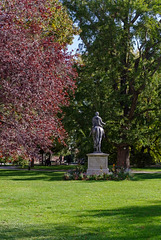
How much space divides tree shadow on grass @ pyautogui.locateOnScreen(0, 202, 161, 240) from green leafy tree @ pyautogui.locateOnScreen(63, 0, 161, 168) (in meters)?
15.6

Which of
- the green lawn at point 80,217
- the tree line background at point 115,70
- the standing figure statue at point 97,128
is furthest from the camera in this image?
the tree line background at point 115,70

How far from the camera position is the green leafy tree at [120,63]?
954 inches

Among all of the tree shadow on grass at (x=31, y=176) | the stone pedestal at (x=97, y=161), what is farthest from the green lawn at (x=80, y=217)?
the stone pedestal at (x=97, y=161)

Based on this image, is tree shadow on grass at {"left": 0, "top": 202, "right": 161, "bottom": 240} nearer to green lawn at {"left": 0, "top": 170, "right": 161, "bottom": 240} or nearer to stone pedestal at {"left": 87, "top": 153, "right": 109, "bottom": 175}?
green lawn at {"left": 0, "top": 170, "right": 161, "bottom": 240}

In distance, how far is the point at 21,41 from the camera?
850 centimetres

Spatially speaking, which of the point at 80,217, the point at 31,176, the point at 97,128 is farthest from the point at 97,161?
the point at 80,217

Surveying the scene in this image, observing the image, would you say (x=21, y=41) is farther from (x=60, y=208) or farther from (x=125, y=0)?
(x=125, y=0)

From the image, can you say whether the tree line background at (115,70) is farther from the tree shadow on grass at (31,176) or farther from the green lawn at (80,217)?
the green lawn at (80,217)

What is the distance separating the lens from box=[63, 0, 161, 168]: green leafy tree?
79.5ft

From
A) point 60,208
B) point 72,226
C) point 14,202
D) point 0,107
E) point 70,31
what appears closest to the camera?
point 72,226

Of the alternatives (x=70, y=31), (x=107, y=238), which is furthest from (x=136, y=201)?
(x=70, y=31)

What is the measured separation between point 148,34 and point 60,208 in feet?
60.8

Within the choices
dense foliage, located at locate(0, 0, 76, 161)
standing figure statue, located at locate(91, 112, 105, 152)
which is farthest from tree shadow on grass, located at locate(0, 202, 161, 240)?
standing figure statue, located at locate(91, 112, 105, 152)

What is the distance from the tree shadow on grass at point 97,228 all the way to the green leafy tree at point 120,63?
51.2ft
